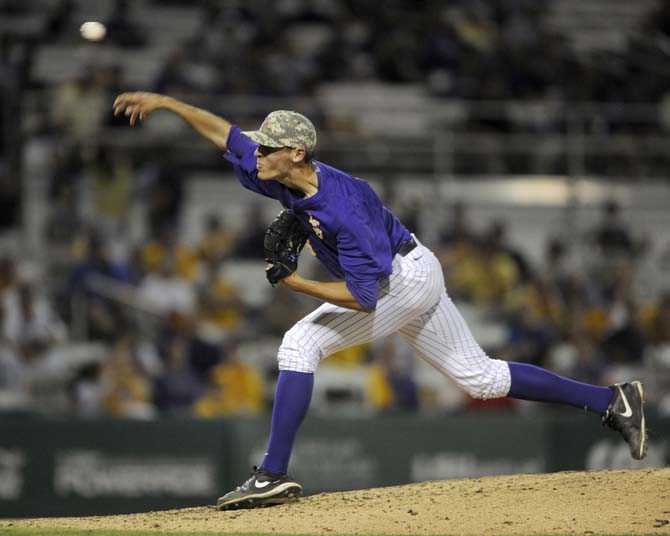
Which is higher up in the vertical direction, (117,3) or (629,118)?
(117,3)

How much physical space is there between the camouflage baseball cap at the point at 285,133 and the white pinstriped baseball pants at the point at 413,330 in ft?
2.48

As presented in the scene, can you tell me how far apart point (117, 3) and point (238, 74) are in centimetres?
223

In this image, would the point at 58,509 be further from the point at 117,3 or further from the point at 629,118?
the point at 629,118

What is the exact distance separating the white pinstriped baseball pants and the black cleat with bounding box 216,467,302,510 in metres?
0.55

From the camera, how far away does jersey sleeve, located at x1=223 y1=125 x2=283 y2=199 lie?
5.76 metres

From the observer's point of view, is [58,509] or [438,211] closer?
[58,509]

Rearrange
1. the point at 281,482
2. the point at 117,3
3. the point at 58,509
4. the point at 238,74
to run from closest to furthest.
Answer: the point at 281,482 → the point at 58,509 → the point at 238,74 → the point at 117,3

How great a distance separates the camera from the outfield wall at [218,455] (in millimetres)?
9625

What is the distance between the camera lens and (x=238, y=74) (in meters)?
13.9

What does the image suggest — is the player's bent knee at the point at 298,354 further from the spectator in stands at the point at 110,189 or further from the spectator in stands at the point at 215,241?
the spectator in stands at the point at 110,189

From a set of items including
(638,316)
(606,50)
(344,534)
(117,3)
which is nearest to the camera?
(344,534)

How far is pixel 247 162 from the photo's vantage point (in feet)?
19.0

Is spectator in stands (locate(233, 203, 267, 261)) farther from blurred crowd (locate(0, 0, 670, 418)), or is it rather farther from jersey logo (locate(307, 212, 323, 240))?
jersey logo (locate(307, 212, 323, 240))

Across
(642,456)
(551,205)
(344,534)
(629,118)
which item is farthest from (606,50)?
(344,534)
